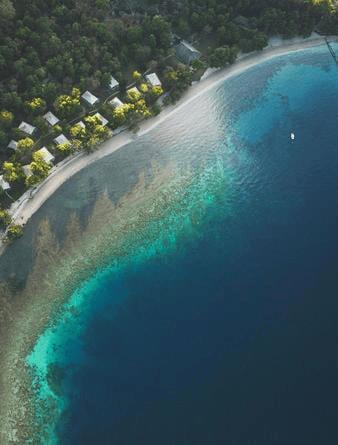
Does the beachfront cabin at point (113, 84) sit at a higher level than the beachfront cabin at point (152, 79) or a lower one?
higher

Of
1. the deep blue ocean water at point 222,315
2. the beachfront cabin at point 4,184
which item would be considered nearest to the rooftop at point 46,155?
the beachfront cabin at point 4,184

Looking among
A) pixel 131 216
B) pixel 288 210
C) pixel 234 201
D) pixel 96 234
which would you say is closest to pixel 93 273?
pixel 96 234

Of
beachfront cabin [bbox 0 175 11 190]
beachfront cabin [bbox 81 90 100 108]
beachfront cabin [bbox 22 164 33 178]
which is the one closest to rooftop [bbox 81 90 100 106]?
beachfront cabin [bbox 81 90 100 108]

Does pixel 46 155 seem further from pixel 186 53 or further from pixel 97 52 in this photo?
pixel 186 53

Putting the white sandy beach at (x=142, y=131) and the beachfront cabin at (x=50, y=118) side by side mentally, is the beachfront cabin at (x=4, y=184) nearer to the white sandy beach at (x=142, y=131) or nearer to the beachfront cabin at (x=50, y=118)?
the white sandy beach at (x=142, y=131)

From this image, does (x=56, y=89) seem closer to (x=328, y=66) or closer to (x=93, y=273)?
(x=93, y=273)

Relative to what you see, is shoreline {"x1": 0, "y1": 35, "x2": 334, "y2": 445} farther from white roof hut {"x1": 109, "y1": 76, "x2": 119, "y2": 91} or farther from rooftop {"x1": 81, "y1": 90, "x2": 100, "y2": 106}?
white roof hut {"x1": 109, "y1": 76, "x2": 119, "y2": 91}

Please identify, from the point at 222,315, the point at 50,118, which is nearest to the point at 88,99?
the point at 50,118
